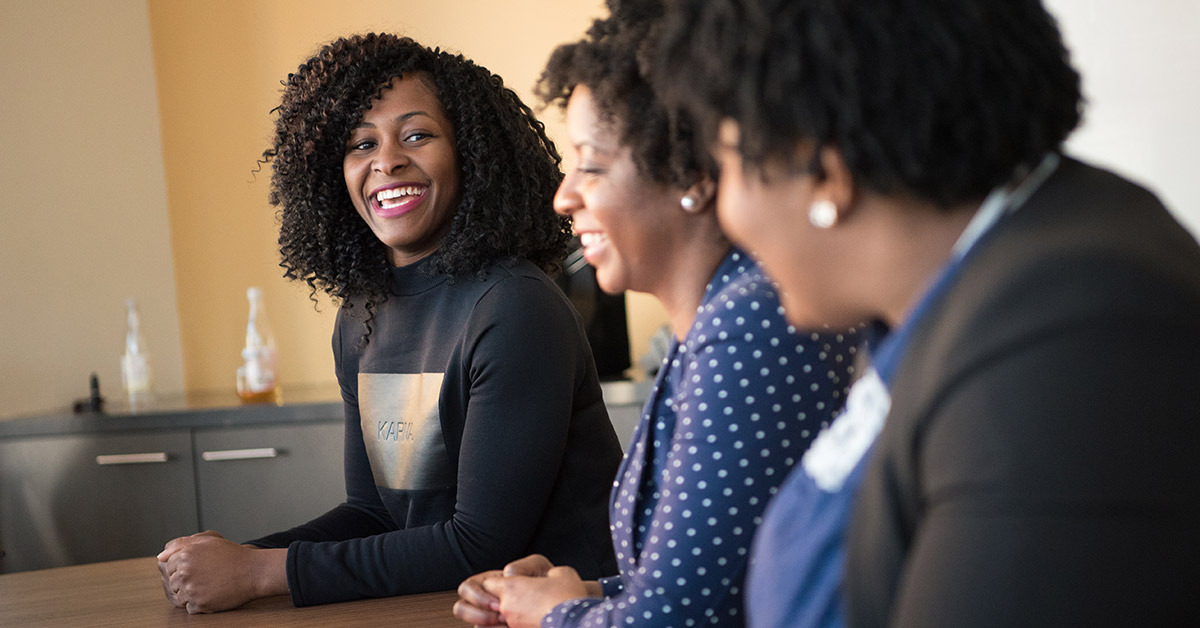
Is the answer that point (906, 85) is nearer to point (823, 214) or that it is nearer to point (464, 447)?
point (823, 214)

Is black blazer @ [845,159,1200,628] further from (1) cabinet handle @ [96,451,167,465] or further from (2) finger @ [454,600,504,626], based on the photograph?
(1) cabinet handle @ [96,451,167,465]

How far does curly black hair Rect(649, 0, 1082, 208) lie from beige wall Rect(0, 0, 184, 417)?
2.92 meters

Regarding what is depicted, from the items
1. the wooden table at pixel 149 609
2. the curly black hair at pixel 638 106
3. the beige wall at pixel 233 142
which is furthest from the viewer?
the beige wall at pixel 233 142

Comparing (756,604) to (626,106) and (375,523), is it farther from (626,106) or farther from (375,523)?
(375,523)

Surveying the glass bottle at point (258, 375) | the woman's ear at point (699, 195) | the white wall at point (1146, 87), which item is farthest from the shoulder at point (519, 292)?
the glass bottle at point (258, 375)

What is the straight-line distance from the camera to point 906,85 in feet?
1.79

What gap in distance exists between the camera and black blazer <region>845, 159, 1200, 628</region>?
482 mm

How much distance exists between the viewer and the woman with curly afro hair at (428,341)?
1.31m

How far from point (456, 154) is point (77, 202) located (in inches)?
79.1

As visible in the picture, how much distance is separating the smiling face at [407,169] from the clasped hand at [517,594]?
2.06ft

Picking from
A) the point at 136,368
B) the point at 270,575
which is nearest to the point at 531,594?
the point at 270,575

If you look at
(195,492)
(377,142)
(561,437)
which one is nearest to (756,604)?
(561,437)

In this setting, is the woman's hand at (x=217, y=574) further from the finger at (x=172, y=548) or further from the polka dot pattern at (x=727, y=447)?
the polka dot pattern at (x=727, y=447)

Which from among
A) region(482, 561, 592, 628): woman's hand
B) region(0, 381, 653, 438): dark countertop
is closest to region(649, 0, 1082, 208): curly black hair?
region(482, 561, 592, 628): woman's hand
